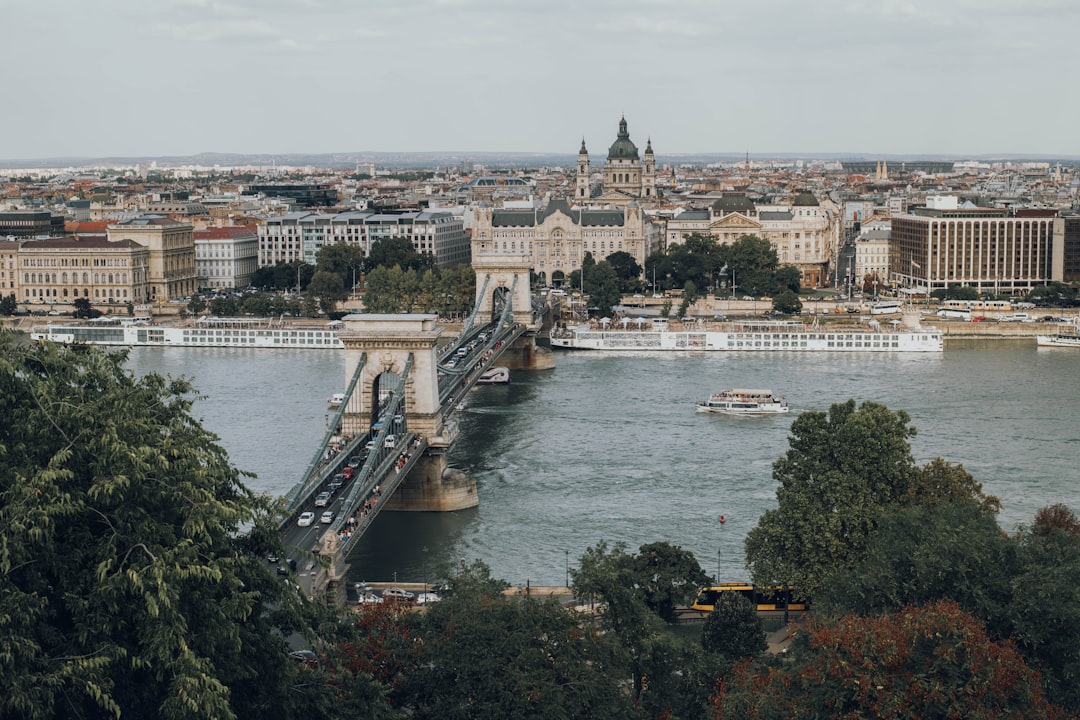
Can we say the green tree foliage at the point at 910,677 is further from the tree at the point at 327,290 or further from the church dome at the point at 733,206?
the church dome at the point at 733,206

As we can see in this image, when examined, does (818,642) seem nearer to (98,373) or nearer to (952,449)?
(98,373)

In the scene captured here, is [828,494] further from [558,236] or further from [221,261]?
[221,261]

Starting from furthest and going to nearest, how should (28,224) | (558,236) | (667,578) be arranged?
(28,224)
(558,236)
(667,578)

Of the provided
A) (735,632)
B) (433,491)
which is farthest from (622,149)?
(735,632)

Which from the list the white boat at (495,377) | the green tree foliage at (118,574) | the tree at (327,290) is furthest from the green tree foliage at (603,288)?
the green tree foliage at (118,574)

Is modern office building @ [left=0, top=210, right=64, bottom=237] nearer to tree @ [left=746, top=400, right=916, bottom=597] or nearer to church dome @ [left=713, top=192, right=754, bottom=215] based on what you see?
church dome @ [left=713, top=192, right=754, bottom=215]
